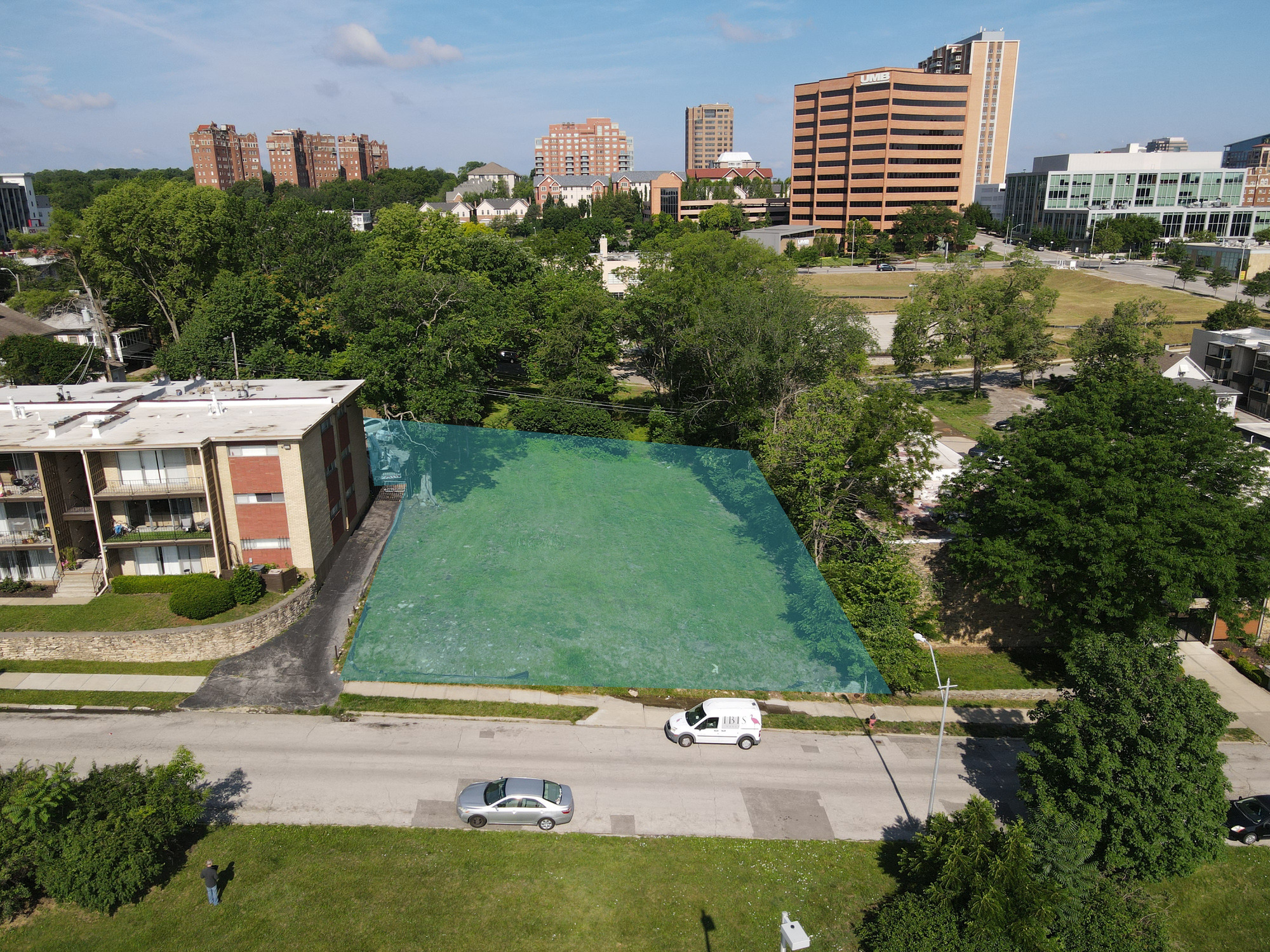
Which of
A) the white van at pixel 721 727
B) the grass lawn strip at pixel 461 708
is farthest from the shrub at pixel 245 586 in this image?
the white van at pixel 721 727

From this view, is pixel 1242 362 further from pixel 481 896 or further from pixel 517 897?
pixel 481 896

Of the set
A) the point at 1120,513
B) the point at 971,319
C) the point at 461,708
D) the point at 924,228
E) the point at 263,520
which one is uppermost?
the point at 924,228

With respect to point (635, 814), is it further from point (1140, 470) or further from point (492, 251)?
point (492, 251)

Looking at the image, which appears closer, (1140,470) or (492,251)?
(1140,470)

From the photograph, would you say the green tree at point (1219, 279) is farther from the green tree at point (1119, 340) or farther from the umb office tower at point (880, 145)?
the umb office tower at point (880, 145)

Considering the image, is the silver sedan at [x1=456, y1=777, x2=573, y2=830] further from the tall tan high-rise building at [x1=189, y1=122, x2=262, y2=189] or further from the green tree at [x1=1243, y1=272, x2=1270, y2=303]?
the tall tan high-rise building at [x1=189, y1=122, x2=262, y2=189]

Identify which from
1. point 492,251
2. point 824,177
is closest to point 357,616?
point 492,251

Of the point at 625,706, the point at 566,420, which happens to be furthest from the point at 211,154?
the point at 625,706
